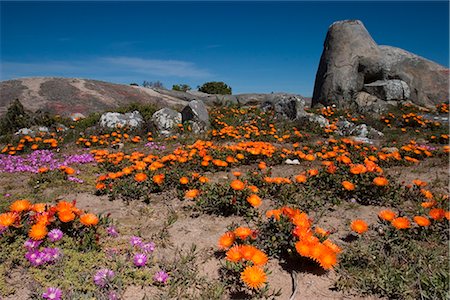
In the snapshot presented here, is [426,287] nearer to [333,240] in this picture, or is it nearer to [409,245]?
[409,245]

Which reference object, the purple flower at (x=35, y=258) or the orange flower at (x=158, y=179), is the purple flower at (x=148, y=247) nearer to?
the purple flower at (x=35, y=258)

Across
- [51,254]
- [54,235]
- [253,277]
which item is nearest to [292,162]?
[253,277]

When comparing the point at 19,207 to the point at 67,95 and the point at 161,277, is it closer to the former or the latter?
the point at 161,277

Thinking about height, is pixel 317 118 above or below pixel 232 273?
above

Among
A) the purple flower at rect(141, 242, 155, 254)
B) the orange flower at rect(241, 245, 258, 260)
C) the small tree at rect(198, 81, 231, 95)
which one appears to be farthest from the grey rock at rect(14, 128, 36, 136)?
the small tree at rect(198, 81, 231, 95)

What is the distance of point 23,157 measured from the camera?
765 centimetres

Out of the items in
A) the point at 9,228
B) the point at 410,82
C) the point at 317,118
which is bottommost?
the point at 9,228

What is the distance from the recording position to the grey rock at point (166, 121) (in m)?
10.9

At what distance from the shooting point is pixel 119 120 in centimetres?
1081

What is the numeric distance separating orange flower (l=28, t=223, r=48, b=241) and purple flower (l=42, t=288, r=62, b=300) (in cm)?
63

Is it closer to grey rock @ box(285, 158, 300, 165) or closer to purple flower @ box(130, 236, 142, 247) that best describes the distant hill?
grey rock @ box(285, 158, 300, 165)

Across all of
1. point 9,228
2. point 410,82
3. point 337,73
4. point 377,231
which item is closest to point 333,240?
point 377,231

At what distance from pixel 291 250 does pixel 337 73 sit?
54.2 feet

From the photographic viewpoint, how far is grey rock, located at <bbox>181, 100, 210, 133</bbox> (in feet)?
35.9
